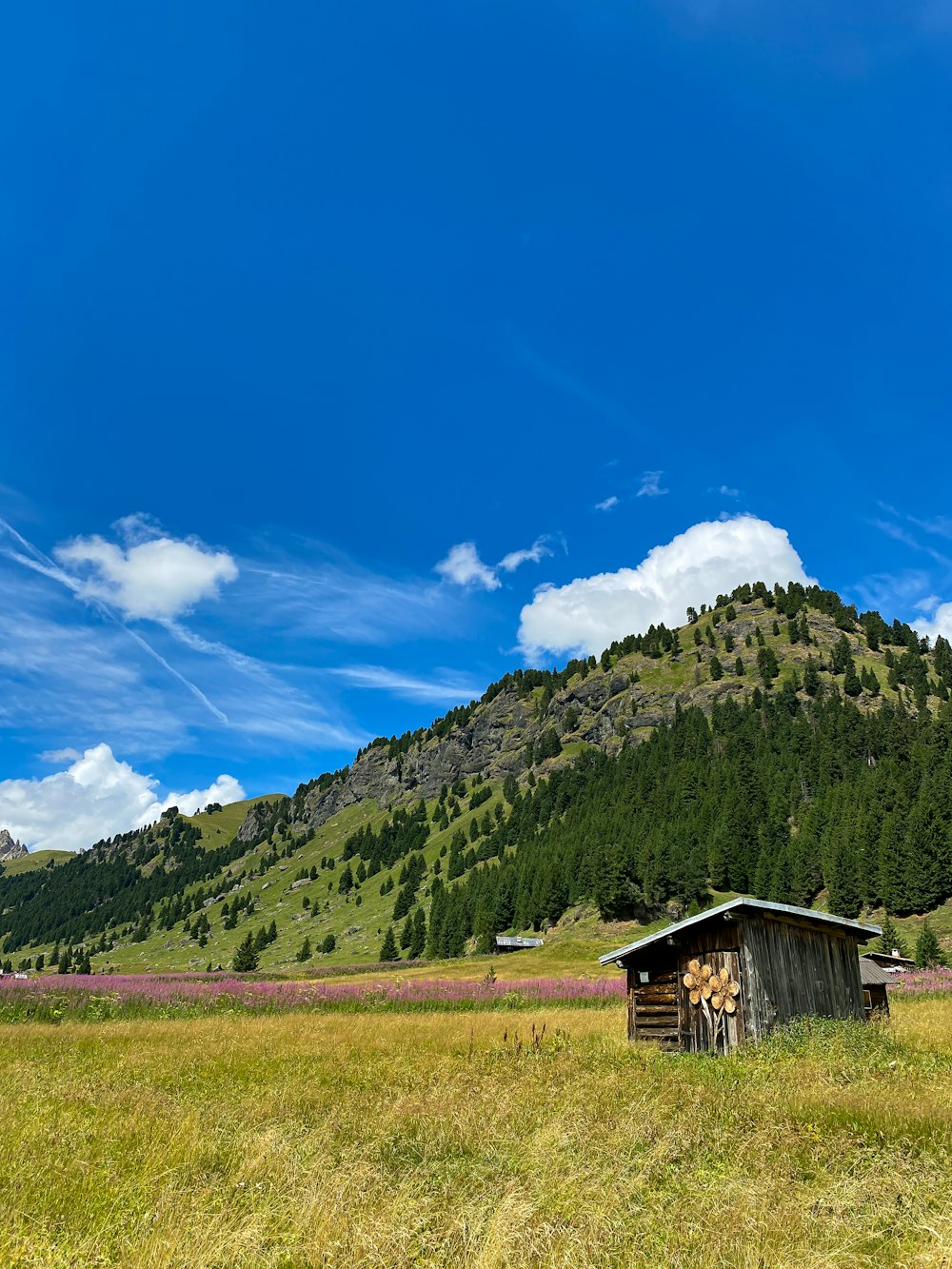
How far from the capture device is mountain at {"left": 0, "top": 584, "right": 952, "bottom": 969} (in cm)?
8131

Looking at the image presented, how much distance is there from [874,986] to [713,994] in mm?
9950

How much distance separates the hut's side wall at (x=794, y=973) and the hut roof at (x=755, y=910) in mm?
411

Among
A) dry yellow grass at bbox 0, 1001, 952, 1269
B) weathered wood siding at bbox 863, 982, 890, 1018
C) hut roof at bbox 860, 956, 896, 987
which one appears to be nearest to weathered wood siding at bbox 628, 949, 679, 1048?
dry yellow grass at bbox 0, 1001, 952, 1269

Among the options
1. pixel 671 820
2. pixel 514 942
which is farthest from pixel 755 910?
pixel 671 820

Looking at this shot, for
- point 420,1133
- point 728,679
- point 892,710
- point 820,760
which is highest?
point 728,679

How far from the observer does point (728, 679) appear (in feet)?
555

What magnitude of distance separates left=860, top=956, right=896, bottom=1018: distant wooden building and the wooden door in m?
7.30

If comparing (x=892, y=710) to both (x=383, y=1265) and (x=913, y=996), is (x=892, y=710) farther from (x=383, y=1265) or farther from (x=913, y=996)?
(x=383, y=1265)

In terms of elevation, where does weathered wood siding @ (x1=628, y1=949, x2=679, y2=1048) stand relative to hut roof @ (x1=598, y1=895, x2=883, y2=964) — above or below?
below

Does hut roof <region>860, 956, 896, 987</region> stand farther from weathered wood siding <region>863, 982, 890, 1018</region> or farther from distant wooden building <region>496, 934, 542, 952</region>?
distant wooden building <region>496, 934, 542, 952</region>

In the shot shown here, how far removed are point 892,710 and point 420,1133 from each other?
466 ft

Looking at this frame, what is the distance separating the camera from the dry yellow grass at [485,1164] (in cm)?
555

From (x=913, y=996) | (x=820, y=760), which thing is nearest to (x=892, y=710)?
(x=820, y=760)

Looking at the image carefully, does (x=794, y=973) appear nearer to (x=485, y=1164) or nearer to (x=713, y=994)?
(x=713, y=994)
